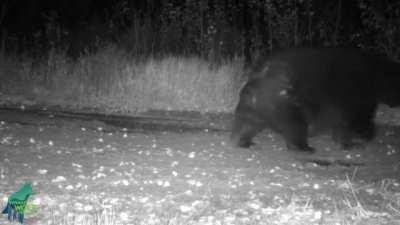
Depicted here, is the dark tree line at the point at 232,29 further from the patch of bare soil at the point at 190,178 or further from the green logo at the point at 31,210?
the green logo at the point at 31,210

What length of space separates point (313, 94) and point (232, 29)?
28.2ft

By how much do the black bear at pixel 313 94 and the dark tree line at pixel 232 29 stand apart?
557 centimetres

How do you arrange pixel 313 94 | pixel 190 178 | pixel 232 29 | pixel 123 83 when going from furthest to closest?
pixel 232 29 → pixel 123 83 → pixel 313 94 → pixel 190 178

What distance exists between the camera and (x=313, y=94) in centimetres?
832

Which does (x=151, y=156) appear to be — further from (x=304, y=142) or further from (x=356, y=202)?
(x=356, y=202)

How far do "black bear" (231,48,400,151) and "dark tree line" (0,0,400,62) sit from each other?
5.57 meters

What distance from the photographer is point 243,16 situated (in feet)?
59.4

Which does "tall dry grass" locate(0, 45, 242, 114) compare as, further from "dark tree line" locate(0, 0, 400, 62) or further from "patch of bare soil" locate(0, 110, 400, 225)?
"patch of bare soil" locate(0, 110, 400, 225)

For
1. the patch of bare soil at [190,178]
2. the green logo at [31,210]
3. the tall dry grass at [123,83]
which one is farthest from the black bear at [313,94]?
the tall dry grass at [123,83]

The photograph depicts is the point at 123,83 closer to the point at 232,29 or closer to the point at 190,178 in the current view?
the point at 232,29

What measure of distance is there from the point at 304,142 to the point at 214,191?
2541 mm

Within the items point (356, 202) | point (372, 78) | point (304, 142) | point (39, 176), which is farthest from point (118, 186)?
point (372, 78)

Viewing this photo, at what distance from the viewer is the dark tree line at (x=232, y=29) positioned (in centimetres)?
1495

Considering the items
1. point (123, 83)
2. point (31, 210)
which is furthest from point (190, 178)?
point (123, 83)
